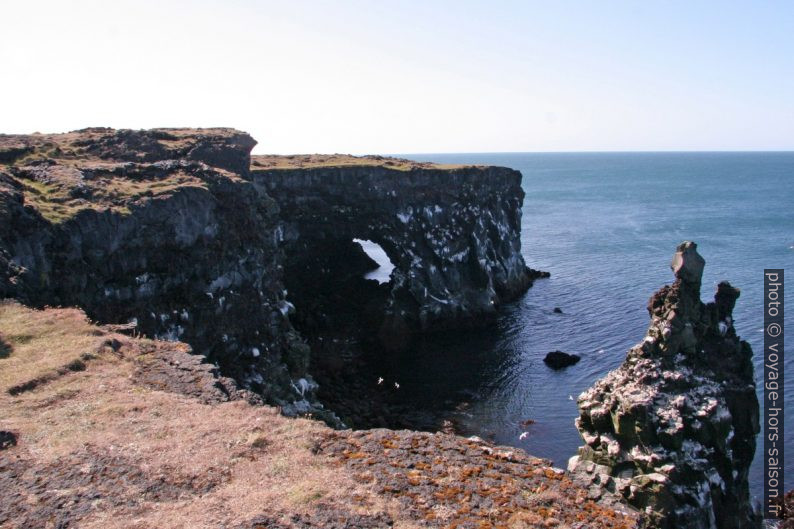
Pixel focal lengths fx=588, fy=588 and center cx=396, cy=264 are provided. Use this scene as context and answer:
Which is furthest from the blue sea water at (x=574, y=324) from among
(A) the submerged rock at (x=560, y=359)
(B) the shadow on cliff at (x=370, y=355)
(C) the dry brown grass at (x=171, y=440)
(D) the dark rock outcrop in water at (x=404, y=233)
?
(C) the dry brown grass at (x=171, y=440)

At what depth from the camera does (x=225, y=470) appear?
14.2m

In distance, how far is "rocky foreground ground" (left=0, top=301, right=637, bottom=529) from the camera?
12.5 meters

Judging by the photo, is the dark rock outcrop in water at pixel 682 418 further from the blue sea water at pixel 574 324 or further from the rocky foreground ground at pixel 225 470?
the blue sea water at pixel 574 324

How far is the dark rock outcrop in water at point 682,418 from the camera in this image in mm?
20719

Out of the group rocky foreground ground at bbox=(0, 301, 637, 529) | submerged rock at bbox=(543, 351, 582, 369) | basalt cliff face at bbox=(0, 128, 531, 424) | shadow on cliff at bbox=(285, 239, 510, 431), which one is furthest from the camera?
submerged rock at bbox=(543, 351, 582, 369)

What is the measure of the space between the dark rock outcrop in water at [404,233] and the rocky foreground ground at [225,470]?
5086cm

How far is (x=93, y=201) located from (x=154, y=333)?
8623mm

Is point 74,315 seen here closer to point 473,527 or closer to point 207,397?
point 207,397

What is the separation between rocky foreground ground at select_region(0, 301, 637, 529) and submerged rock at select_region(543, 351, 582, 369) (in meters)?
45.6

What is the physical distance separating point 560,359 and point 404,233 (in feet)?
87.1

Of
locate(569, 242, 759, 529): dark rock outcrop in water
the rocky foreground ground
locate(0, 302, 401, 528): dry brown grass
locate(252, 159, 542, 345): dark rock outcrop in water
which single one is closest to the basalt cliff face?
locate(252, 159, 542, 345): dark rock outcrop in water

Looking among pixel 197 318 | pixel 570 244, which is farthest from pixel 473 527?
pixel 570 244

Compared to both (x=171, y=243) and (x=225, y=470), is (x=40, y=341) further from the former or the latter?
(x=171, y=243)

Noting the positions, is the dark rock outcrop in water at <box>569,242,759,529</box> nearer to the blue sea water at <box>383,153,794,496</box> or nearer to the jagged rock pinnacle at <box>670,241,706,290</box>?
the jagged rock pinnacle at <box>670,241,706,290</box>
